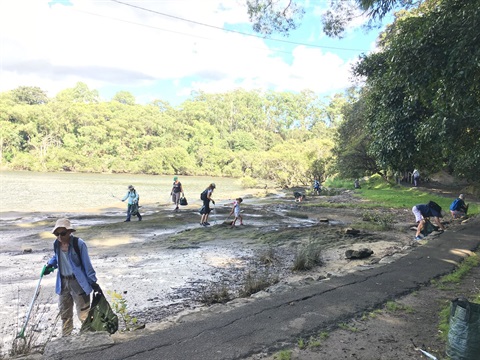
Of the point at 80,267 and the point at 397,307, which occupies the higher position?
the point at 80,267

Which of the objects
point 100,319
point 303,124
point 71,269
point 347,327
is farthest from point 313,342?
point 303,124

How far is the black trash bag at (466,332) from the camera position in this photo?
3461 millimetres

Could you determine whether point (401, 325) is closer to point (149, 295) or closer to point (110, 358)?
point (110, 358)

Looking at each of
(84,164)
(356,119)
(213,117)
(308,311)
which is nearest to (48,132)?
(84,164)

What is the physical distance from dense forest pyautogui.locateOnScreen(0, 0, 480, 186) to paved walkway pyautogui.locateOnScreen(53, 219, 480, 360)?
2910 mm

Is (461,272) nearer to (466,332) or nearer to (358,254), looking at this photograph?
(358,254)

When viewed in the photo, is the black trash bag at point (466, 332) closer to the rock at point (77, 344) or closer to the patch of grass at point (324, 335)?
the patch of grass at point (324, 335)

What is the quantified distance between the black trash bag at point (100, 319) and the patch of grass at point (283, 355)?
1.95 m

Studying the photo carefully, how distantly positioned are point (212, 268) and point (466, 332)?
20.7 feet

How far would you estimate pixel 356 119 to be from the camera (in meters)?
30.4

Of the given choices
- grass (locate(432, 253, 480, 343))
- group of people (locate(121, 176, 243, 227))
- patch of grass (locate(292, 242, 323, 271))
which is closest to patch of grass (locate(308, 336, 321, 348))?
grass (locate(432, 253, 480, 343))

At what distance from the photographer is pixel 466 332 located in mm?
3492

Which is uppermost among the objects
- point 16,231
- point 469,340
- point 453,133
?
point 453,133

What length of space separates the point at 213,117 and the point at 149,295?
11265cm
